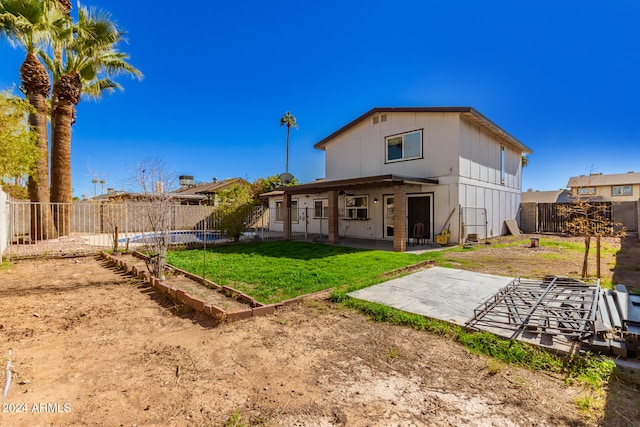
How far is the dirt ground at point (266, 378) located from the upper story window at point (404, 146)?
36.1ft

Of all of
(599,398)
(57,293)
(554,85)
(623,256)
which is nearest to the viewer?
(599,398)

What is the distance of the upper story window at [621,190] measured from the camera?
35.1m

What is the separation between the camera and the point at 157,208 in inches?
293

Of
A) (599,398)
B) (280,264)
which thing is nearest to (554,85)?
(280,264)

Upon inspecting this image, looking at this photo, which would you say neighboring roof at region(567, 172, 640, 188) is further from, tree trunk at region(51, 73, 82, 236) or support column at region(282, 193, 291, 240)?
tree trunk at region(51, 73, 82, 236)

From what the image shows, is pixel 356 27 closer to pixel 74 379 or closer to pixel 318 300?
pixel 318 300

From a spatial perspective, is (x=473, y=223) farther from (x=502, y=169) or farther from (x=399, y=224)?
(x=502, y=169)

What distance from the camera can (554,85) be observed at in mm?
13742

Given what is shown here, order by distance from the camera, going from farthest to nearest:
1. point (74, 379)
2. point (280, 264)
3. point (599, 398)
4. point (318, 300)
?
point (280, 264)
point (318, 300)
point (74, 379)
point (599, 398)

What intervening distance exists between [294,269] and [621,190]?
46.9 meters

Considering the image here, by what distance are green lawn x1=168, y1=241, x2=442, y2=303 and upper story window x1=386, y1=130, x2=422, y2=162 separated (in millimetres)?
5433

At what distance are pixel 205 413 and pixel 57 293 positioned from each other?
5.57 meters

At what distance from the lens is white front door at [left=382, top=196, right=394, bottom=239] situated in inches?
564

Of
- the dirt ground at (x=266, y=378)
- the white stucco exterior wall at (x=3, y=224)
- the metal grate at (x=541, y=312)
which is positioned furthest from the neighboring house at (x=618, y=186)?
the white stucco exterior wall at (x=3, y=224)
